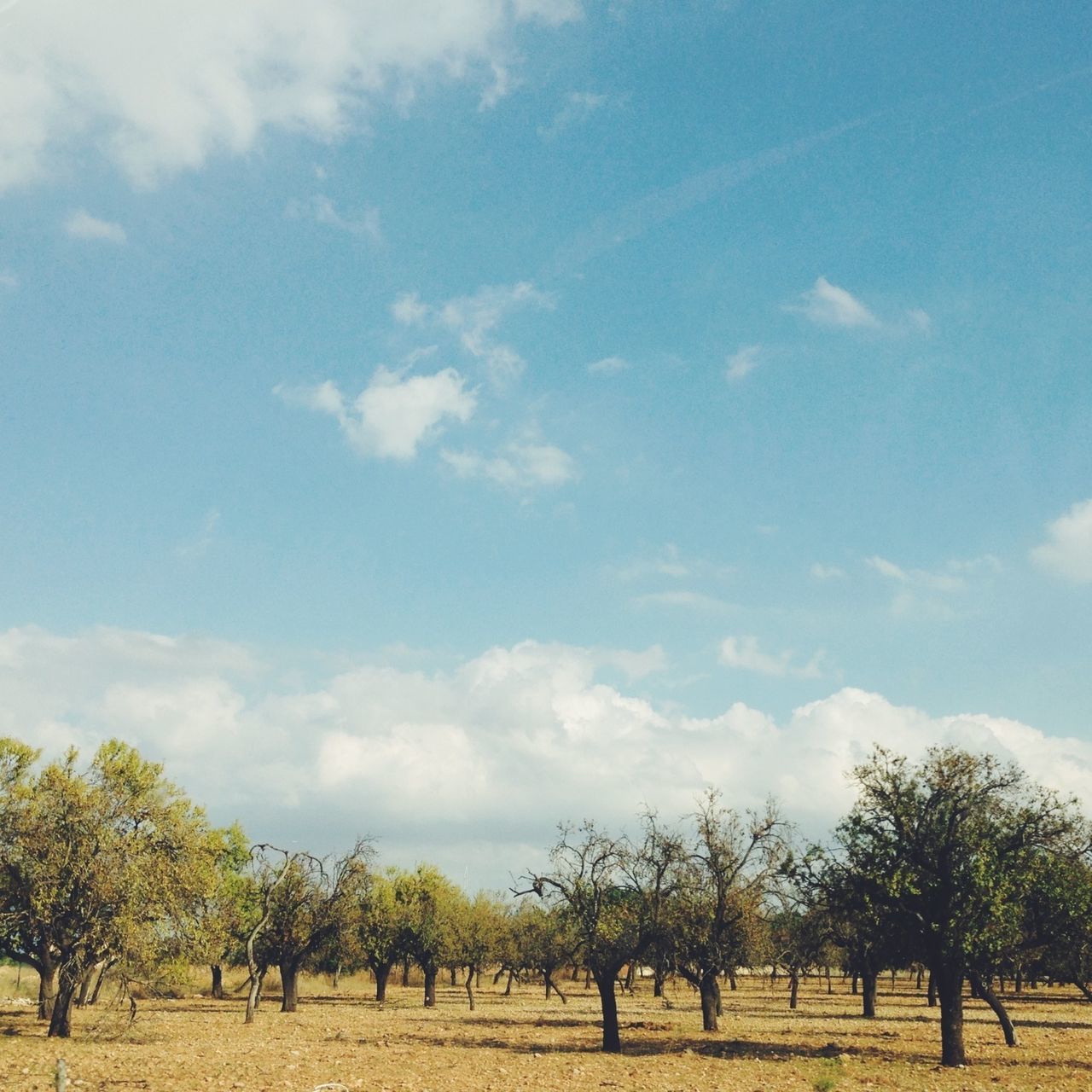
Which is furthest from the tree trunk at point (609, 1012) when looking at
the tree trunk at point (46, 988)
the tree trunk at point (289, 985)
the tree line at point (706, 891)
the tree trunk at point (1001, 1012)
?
the tree trunk at point (289, 985)

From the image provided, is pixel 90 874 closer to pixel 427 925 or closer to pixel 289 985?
pixel 289 985

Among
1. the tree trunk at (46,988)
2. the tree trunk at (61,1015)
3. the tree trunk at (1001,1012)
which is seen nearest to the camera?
the tree trunk at (61,1015)

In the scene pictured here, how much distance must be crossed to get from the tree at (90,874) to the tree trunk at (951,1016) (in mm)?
32003

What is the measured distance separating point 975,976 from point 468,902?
80.9m

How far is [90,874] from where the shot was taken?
1462 inches

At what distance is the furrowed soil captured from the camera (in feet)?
97.6

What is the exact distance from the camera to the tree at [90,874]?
3709 cm

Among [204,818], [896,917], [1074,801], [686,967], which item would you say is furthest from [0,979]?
[1074,801]

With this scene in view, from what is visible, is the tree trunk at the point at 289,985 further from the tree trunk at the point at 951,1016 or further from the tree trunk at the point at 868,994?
the tree trunk at the point at 951,1016

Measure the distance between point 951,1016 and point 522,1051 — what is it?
1809cm

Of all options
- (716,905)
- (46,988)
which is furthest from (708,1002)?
(46,988)

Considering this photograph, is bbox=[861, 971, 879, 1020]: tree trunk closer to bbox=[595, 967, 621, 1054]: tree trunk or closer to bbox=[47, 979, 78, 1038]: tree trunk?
bbox=[595, 967, 621, 1054]: tree trunk

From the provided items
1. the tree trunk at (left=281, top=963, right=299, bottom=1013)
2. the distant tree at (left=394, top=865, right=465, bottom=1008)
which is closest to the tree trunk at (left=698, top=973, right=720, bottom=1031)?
the tree trunk at (left=281, top=963, right=299, bottom=1013)

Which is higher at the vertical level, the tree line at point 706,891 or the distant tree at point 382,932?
the tree line at point 706,891
